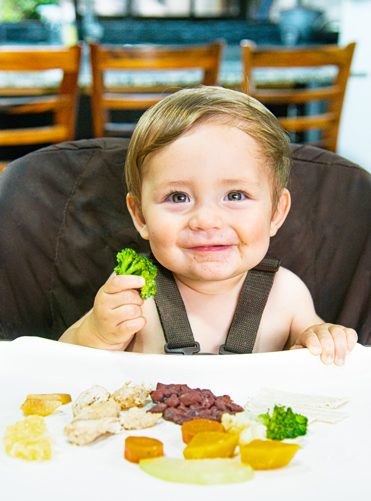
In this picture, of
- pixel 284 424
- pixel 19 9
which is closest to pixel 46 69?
pixel 284 424

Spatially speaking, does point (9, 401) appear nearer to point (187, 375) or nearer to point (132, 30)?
point (187, 375)

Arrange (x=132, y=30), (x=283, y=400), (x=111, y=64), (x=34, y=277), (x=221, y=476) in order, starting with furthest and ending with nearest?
(x=132, y=30), (x=111, y=64), (x=34, y=277), (x=283, y=400), (x=221, y=476)

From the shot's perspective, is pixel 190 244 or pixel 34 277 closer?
pixel 190 244

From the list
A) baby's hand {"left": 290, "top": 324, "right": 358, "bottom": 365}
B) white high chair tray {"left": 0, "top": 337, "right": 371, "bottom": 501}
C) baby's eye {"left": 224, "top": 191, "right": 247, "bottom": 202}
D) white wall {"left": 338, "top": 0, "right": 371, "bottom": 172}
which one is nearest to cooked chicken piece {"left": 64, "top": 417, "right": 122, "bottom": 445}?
white high chair tray {"left": 0, "top": 337, "right": 371, "bottom": 501}

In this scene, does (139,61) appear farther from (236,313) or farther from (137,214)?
(236,313)

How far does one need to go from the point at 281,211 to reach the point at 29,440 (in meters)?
0.70

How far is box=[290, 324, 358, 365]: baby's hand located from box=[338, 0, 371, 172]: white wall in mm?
3581

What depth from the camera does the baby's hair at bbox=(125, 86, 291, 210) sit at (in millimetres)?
981

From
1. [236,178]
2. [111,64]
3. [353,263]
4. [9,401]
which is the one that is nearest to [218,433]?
[9,401]

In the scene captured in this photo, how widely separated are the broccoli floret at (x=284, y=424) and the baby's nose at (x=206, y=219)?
349 millimetres

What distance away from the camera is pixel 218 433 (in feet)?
2.01

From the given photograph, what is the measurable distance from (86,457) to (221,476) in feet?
0.49

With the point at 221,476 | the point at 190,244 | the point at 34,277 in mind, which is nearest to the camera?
A: the point at 221,476

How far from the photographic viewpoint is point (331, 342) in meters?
0.88
